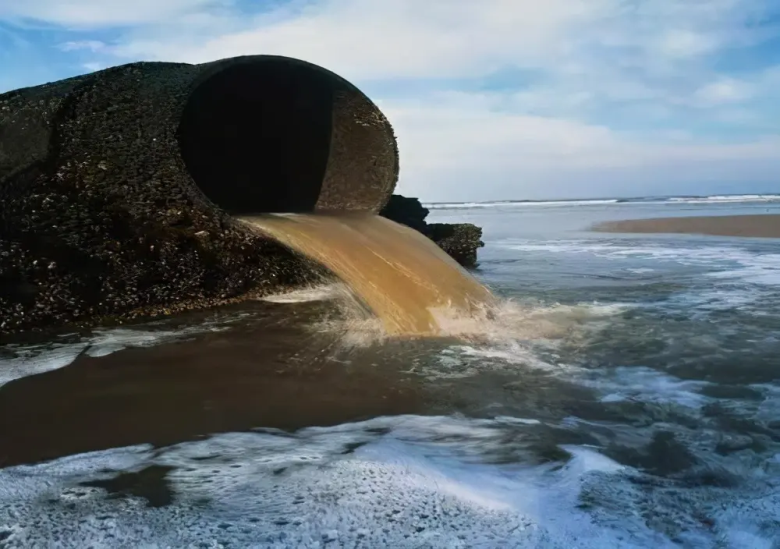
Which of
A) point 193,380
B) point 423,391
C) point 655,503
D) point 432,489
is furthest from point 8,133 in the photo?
point 655,503

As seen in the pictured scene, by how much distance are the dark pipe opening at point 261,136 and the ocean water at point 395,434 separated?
5.23ft

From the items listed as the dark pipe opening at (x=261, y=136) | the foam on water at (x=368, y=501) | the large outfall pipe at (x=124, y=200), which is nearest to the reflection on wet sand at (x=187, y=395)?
the foam on water at (x=368, y=501)

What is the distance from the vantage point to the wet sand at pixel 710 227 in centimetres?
1433

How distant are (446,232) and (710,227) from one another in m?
10.7

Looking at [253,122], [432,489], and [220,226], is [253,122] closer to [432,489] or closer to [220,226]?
[220,226]

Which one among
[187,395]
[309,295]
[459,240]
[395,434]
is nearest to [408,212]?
[459,240]

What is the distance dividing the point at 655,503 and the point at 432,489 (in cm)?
67

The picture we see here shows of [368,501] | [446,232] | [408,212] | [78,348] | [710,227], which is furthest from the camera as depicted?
[710,227]

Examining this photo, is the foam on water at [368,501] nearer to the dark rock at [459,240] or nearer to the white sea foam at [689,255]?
the white sea foam at [689,255]

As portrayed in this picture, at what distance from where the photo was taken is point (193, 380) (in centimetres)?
316

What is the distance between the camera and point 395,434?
2.46 metres

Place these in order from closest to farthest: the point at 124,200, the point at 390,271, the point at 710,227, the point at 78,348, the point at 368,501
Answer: the point at 368,501, the point at 78,348, the point at 390,271, the point at 124,200, the point at 710,227

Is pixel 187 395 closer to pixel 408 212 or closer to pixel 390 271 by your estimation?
pixel 390 271

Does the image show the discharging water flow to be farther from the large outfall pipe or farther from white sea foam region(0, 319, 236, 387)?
white sea foam region(0, 319, 236, 387)
